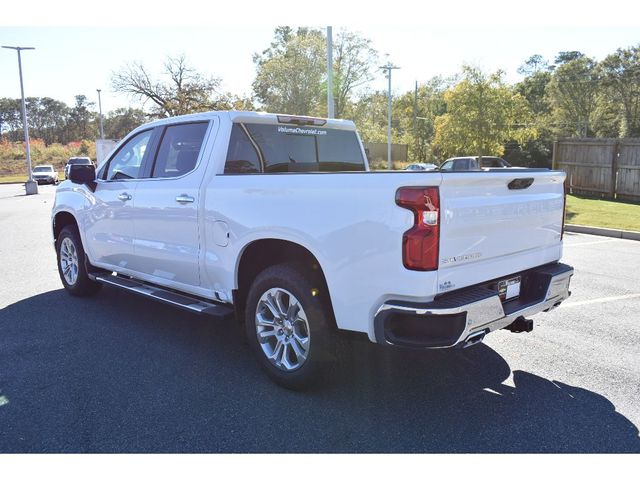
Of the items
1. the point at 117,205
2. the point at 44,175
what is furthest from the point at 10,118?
the point at 117,205

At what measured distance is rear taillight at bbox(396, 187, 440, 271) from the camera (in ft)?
9.50

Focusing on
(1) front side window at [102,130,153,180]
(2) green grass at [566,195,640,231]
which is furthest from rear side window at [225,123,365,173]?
(2) green grass at [566,195,640,231]

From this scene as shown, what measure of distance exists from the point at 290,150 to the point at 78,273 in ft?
10.6

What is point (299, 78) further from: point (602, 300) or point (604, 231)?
point (602, 300)

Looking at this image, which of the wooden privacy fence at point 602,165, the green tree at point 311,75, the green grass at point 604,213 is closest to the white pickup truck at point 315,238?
the green grass at point 604,213

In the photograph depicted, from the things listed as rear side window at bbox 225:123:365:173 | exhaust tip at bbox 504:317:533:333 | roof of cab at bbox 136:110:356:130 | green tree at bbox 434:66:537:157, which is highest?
green tree at bbox 434:66:537:157

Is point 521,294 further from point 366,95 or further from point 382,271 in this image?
point 366,95

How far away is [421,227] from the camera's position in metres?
2.90

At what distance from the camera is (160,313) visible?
18.6 feet

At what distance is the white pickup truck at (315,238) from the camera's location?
117 inches

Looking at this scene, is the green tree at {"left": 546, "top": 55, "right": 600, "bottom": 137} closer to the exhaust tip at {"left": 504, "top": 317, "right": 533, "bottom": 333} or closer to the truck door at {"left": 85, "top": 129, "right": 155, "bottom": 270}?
the truck door at {"left": 85, "top": 129, "right": 155, "bottom": 270}

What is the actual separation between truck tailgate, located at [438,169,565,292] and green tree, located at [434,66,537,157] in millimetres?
18581

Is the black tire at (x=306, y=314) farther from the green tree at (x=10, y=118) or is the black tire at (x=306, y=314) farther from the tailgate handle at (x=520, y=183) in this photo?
the green tree at (x=10, y=118)

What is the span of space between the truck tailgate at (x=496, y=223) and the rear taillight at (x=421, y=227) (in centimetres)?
6
